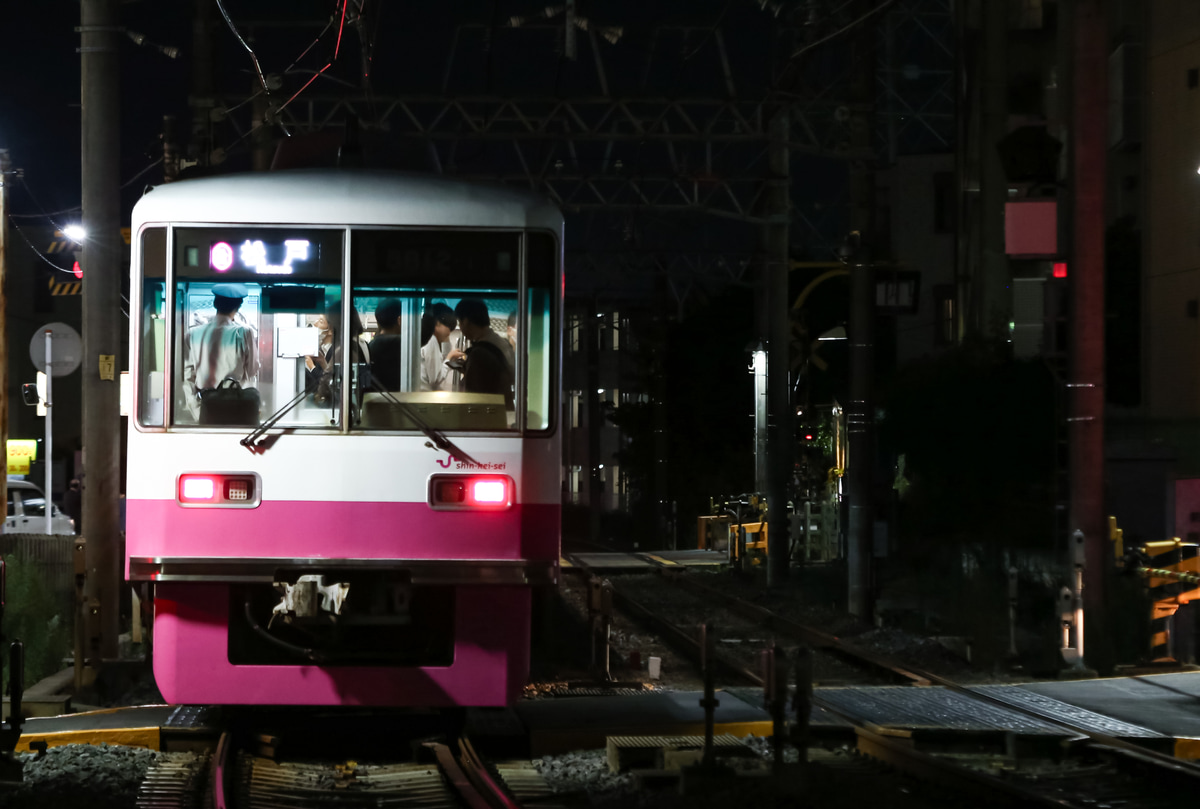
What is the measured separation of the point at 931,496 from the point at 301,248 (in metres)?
18.8

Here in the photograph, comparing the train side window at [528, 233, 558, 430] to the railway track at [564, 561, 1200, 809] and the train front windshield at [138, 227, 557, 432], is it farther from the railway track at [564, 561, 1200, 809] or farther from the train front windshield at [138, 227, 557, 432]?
the railway track at [564, 561, 1200, 809]

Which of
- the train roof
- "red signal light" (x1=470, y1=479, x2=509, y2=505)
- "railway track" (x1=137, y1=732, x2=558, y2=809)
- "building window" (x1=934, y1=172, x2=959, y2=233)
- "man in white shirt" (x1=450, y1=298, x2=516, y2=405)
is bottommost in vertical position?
"railway track" (x1=137, y1=732, x2=558, y2=809)

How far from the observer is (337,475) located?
327 inches

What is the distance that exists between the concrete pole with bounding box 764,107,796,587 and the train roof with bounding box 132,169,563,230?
48.6 ft

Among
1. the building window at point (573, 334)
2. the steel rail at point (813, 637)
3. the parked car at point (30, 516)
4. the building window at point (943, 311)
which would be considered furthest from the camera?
the building window at point (573, 334)

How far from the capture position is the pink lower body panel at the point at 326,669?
332 inches

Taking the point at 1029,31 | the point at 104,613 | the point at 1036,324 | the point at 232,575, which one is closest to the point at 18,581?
the point at 104,613

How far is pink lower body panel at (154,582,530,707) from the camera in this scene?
8.45 metres

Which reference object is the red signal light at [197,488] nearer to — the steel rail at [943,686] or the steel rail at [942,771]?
the steel rail at [942,771]

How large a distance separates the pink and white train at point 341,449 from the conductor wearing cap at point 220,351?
26mm

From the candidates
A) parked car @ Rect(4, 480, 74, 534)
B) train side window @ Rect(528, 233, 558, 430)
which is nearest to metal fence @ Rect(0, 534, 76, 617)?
parked car @ Rect(4, 480, 74, 534)

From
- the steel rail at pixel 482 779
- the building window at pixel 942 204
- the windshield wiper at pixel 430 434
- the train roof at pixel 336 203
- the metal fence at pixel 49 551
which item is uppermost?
the building window at pixel 942 204

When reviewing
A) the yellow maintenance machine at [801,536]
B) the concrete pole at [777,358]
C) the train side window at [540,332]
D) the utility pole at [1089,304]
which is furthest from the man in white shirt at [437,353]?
the yellow maintenance machine at [801,536]

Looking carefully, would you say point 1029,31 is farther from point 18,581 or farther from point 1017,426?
point 18,581
